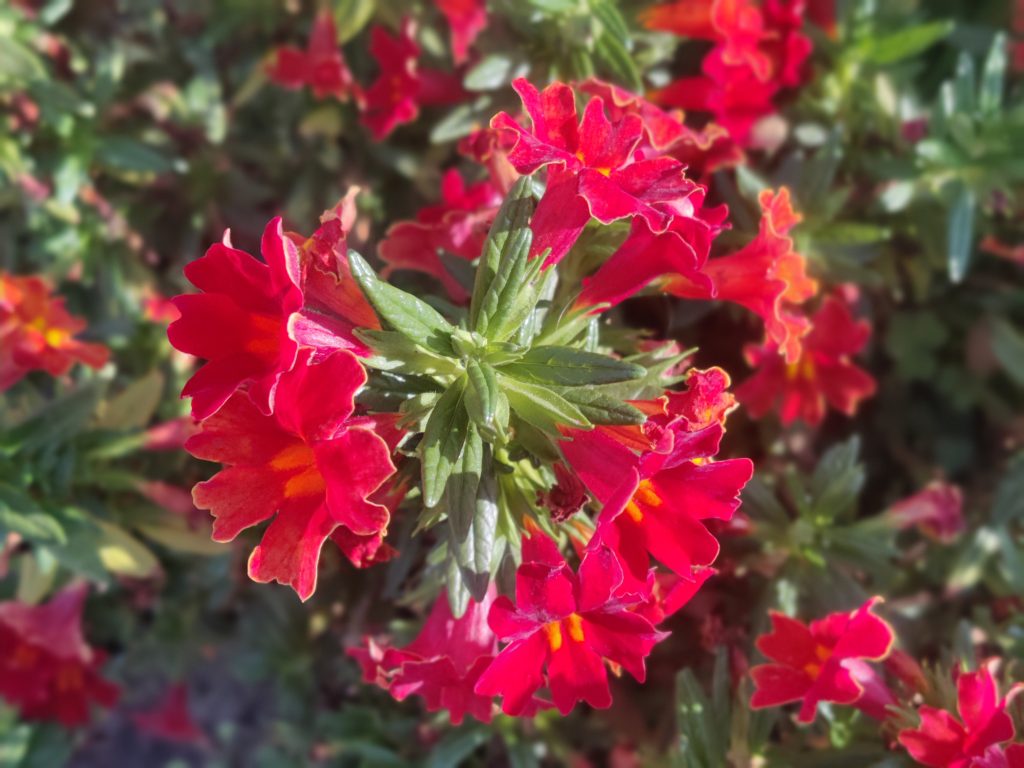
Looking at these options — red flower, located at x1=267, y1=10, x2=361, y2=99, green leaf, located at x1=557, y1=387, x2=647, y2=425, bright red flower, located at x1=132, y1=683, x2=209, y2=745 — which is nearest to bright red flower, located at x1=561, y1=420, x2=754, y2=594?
green leaf, located at x1=557, y1=387, x2=647, y2=425

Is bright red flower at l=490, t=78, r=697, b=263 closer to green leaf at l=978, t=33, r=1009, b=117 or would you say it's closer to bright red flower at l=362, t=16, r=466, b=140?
bright red flower at l=362, t=16, r=466, b=140

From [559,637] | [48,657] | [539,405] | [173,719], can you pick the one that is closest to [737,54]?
[539,405]

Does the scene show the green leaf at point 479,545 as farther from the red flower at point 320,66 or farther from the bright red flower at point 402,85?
the red flower at point 320,66

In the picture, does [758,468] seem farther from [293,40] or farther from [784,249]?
[293,40]

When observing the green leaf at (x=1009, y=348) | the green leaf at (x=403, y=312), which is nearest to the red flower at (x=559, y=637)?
the green leaf at (x=403, y=312)

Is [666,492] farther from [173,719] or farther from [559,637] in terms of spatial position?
[173,719]
